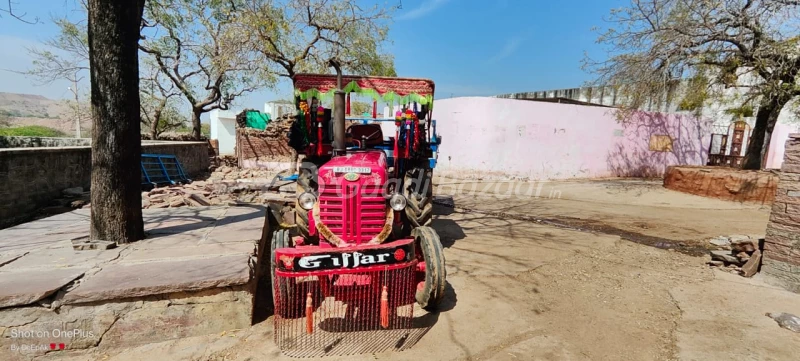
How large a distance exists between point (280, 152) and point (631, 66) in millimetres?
13186

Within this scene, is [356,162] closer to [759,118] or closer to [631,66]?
[631,66]

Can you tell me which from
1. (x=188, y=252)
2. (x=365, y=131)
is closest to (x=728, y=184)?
(x=365, y=131)

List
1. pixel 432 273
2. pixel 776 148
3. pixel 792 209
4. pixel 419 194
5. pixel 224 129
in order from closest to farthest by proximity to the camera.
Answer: pixel 432 273 < pixel 792 209 < pixel 419 194 < pixel 776 148 < pixel 224 129

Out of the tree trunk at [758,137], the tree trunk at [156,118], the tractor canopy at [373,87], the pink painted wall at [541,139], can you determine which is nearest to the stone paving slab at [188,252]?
the tractor canopy at [373,87]

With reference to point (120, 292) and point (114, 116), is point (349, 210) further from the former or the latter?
point (114, 116)

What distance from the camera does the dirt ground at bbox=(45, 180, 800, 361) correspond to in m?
2.74

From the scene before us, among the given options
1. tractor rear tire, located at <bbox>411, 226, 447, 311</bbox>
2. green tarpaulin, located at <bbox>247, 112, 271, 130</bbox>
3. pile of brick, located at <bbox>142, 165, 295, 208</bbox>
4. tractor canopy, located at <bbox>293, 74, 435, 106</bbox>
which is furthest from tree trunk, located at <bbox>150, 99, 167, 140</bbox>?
tractor rear tire, located at <bbox>411, 226, 447, 311</bbox>

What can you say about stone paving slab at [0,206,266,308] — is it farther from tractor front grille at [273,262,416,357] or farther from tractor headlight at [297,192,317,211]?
tractor headlight at [297,192,317,211]

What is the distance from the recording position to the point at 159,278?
288cm

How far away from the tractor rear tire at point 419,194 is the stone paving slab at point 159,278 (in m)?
1.87

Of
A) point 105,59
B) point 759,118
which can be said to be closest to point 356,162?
point 105,59

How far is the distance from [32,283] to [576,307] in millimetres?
4537

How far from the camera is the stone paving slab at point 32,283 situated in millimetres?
2533

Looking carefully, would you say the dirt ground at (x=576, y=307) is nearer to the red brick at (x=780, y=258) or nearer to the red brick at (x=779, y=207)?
the red brick at (x=780, y=258)
